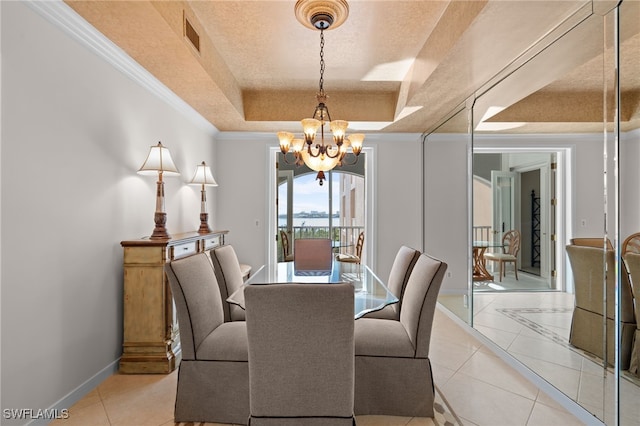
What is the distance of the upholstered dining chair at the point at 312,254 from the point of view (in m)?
3.28

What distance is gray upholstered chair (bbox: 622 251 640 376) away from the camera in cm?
168

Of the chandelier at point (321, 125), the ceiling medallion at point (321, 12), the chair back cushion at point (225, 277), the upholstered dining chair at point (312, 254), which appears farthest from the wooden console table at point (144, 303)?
the ceiling medallion at point (321, 12)

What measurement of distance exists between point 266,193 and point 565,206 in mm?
3853

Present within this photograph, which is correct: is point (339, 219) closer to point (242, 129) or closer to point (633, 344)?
point (242, 129)

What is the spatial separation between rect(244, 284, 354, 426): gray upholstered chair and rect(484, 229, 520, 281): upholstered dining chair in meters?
2.19

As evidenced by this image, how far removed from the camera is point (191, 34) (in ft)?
8.06

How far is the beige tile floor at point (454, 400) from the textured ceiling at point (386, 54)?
186 cm

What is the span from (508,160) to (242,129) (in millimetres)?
3519

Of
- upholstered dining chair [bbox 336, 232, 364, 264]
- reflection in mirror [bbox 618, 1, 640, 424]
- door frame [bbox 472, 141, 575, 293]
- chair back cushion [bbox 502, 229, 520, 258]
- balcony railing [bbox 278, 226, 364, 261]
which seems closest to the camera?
reflection in mirror [bbox 618, 1, 640, 424]

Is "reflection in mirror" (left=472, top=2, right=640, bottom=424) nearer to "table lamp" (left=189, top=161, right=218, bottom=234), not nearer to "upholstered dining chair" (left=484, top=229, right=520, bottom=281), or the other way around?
"upholstered dining chair" (left=484, top=229, right=520, bottom=281)

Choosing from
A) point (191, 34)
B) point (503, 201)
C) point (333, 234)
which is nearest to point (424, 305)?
point (503, 201)

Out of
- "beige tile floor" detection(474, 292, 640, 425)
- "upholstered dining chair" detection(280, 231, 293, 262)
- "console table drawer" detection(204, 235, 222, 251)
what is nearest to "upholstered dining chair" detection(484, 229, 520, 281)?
"beige tile floor" detection(474, 292, 640, 425)

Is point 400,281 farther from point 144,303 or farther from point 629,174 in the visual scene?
point 144,303

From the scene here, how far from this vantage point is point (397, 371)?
6.54ft
